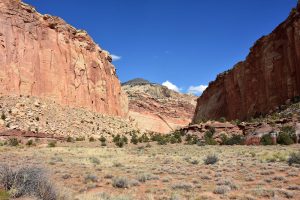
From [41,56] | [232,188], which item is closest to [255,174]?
[232,188]

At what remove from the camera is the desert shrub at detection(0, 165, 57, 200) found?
6.96 m

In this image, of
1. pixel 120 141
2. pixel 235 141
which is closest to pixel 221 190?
pixel 235 141

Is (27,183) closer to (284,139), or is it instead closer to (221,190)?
(221,190)

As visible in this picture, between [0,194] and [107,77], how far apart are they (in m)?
49.9

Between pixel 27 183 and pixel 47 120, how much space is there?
32.0 metres

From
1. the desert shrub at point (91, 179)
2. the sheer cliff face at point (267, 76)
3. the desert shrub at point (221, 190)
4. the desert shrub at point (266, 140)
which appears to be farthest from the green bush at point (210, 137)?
the desert shrub at point (221, 190)

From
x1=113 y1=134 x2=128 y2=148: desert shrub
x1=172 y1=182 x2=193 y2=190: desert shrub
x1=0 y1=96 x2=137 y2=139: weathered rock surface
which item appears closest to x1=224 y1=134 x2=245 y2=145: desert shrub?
x1=113 y1=134 x2=128 y2=148: desert shrub

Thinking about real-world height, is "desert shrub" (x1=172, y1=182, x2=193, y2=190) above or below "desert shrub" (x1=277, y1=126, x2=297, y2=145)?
below

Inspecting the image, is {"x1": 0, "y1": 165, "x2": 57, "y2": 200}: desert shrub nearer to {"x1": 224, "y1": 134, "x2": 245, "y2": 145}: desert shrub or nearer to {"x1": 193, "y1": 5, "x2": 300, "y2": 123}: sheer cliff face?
{"x1": 224, "y1": 134, "x2": 245, "y2": 145}: desert shrub

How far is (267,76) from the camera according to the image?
4678 centimetres

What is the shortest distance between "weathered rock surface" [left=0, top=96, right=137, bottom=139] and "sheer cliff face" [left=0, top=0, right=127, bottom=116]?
5.81 ft

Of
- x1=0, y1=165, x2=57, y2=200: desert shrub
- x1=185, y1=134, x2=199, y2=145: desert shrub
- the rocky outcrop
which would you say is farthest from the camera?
the rocky outcrop

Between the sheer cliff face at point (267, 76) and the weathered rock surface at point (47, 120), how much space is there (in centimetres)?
2095

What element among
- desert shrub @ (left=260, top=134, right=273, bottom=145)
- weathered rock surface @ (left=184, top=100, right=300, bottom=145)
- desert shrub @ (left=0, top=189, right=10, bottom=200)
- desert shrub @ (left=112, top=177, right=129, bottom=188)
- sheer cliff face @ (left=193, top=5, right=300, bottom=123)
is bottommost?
desert shrub @ (left=112, top=177, right=129, bottom=188)
